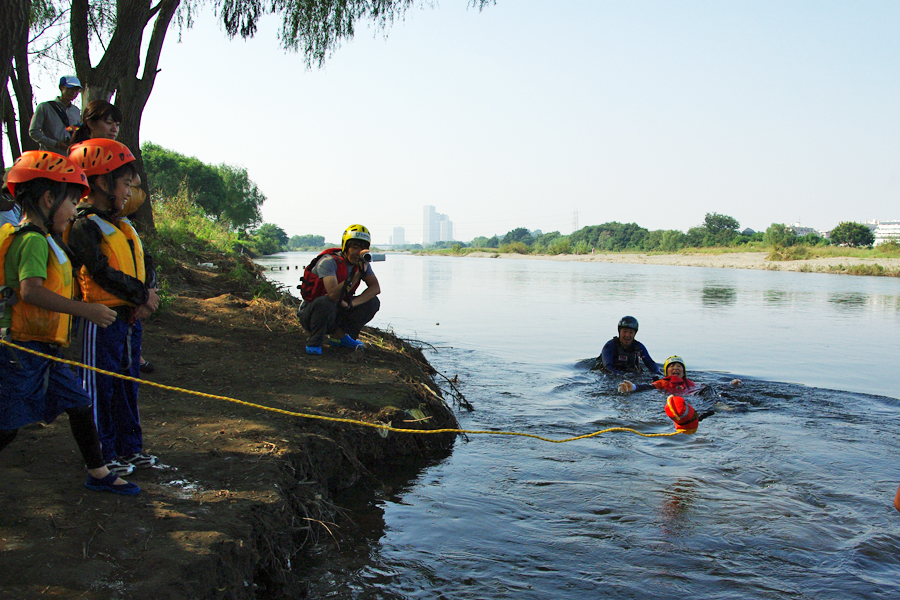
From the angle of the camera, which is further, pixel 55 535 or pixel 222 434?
pixel 222 434

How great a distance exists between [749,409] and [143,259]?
743 cm

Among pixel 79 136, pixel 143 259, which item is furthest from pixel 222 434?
pixel 79 136

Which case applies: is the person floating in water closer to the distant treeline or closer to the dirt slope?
the dirt slope

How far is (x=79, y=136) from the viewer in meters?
5.48

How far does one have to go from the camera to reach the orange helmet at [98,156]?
356 cm

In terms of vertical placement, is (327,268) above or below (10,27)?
below

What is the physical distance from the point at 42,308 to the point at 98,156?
0.95m

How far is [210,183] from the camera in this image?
69.0m

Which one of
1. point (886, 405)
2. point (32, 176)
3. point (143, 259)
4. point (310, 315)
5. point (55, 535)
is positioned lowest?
point (886, 405)

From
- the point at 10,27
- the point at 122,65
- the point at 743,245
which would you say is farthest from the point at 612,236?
the point at 10,27

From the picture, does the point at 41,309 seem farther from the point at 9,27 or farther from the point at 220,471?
the point at 9,27

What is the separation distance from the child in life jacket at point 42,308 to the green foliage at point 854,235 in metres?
80.8

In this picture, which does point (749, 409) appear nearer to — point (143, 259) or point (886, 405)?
point (886, 405)

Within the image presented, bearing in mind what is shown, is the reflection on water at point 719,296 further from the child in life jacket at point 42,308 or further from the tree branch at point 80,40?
the child in life jacket at point 42,308
